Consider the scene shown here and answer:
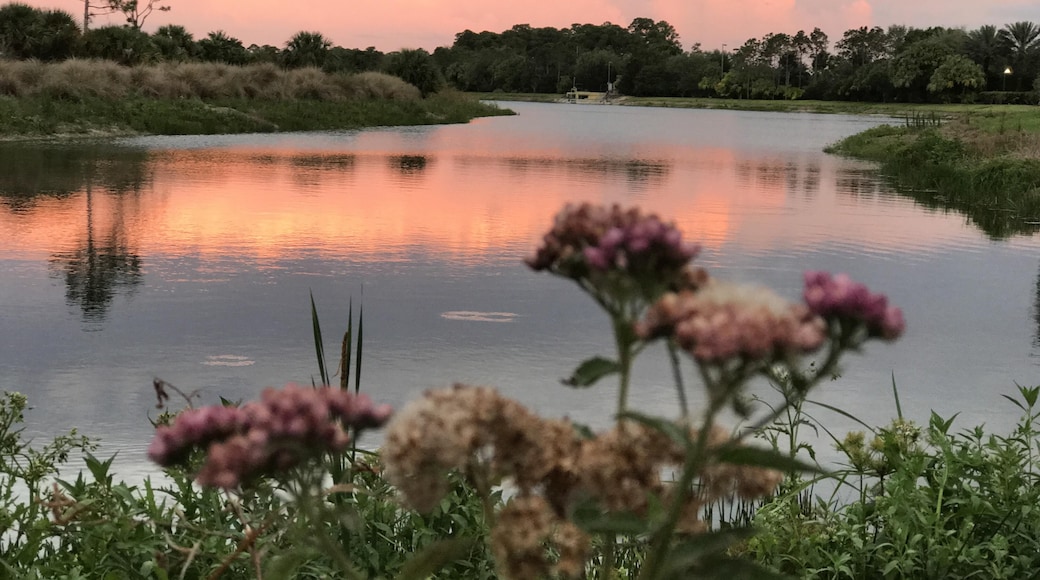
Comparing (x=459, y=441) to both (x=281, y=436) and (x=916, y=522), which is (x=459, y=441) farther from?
(x=916, y=522)

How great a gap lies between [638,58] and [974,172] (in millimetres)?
114613

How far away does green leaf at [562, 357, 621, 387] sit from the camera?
1.18 m

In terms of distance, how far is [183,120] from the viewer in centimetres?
2841

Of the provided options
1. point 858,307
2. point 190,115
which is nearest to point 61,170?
point 190,115

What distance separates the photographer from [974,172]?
58.0 ft

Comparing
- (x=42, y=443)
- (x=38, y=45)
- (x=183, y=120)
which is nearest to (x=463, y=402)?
(x=42, y=443)

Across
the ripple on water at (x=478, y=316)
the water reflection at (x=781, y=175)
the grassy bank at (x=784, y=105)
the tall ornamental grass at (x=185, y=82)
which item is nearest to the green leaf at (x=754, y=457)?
the ripple on water at (x=478, y=316)

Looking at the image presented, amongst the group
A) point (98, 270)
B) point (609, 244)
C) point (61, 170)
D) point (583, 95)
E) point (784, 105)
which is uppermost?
point (583, 95)

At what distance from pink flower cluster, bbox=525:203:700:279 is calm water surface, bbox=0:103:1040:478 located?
3.05 meters

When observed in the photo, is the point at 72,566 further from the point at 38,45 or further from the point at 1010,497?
the point at 38,45

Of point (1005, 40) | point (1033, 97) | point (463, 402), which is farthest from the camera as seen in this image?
point (1005, 40)

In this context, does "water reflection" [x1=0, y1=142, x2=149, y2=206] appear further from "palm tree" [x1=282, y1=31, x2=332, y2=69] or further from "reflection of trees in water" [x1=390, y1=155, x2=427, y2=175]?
"palm tree" [x1=282, y1=31, x2=332, y2=69]

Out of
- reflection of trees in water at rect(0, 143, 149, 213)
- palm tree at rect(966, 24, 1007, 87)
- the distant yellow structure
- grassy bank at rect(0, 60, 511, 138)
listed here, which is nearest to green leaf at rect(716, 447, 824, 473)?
reflection of trees in water at rect(0, 143, 149, 213)

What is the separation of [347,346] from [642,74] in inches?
5005
